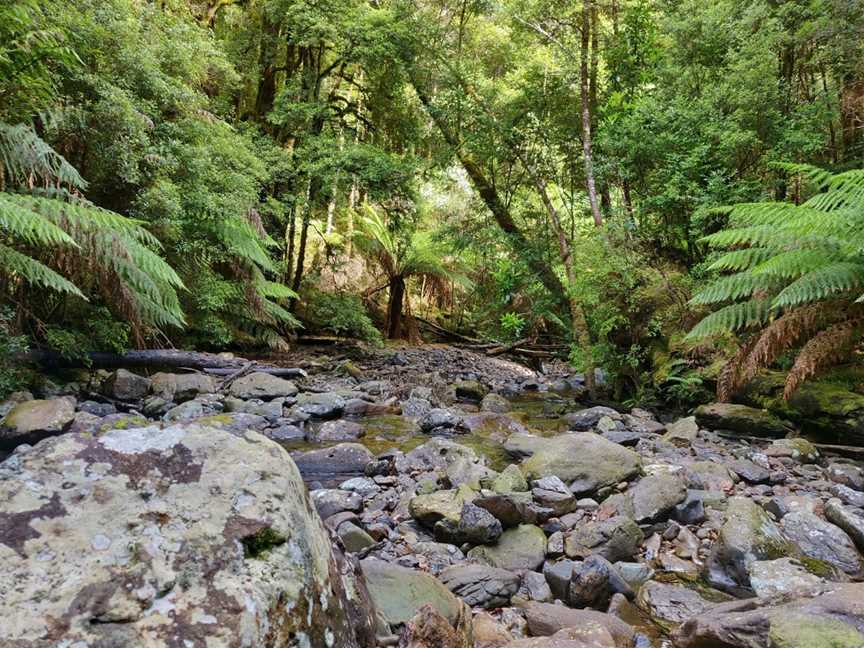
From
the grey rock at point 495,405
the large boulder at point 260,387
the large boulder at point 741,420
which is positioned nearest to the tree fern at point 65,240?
the large boulder at point 260,387

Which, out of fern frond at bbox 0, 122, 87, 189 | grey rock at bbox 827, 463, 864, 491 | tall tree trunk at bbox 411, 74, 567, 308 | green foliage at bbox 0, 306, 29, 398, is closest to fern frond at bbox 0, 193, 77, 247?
fern frond at bbox 0, 122, 87, 189

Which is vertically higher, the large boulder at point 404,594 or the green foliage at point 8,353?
the green foliage at point 8,353

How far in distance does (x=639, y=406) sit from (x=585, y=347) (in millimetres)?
1001

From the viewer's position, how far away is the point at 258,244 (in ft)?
27.4

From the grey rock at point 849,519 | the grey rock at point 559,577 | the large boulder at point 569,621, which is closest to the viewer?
the large boulder at point 569,621

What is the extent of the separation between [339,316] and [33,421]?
6.73 m

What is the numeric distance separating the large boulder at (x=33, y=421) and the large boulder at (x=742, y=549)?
4607 mm

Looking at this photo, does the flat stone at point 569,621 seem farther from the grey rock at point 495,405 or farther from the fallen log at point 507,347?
the fallen log at point 507,347

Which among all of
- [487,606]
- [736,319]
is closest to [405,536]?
[487,606]

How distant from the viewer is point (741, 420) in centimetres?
534

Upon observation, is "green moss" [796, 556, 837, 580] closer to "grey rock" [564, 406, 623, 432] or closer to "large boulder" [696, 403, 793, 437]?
"large boulder" [696, 403, 793, 437]

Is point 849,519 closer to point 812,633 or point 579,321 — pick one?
point 812,633

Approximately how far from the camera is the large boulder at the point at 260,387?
260 inches

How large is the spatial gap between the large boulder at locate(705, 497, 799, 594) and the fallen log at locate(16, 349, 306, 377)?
6086mm
